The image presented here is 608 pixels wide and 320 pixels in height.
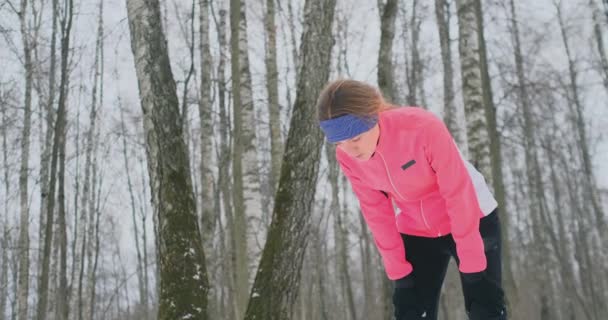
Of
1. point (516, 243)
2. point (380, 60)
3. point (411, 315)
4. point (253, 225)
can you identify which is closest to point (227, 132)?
point (253, 225)

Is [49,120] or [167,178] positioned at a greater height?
[49,120]

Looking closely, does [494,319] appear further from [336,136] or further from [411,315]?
[336,136]

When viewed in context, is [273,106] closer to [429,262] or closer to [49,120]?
[49,120]

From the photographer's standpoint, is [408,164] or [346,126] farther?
[408,164]

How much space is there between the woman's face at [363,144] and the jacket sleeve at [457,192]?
0.64ft

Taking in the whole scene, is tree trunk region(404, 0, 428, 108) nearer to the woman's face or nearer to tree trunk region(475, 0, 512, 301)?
tree trunk region(475, 0, 512, 301)

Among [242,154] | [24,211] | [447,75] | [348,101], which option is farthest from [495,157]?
[24,211]

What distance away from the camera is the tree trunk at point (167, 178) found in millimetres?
3348

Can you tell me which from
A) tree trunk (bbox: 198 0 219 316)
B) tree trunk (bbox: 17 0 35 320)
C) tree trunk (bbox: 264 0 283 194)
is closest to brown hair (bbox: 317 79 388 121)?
tree trunk (bbox: 198 0 219 316)

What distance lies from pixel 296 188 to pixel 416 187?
1.43 m

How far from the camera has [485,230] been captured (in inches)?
86.2

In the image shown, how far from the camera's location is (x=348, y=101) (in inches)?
76.7

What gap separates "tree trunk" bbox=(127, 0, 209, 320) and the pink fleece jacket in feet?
5.04

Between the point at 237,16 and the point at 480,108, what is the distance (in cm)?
449
